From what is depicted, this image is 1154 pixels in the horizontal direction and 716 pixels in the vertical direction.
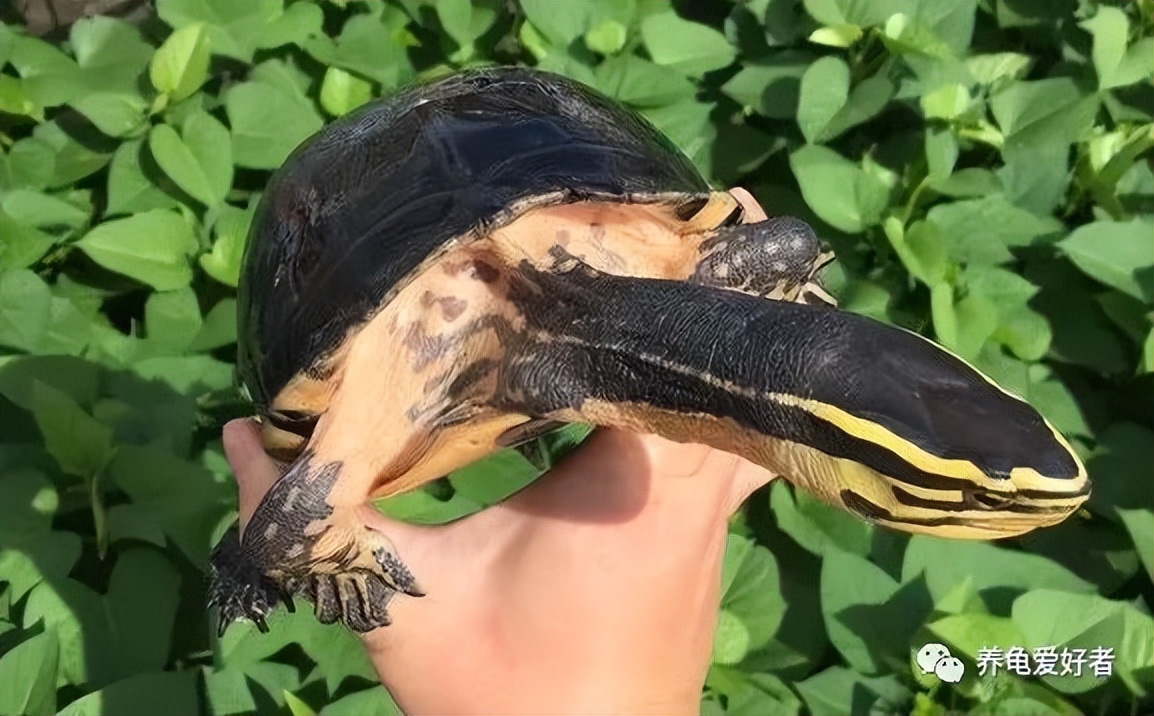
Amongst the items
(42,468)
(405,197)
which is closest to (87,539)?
(42,468)

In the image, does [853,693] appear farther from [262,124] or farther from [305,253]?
[262,124]

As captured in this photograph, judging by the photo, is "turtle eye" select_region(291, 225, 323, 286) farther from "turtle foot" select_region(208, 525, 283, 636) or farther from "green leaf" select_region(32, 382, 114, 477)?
"green leaf" select_region(32, 382, 114, 477)

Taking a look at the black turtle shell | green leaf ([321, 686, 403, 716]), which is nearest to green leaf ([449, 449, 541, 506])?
green leaf ([321, 686, 403, 716])

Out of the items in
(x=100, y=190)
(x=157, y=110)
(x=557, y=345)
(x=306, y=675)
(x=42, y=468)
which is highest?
(x=557, y=345)

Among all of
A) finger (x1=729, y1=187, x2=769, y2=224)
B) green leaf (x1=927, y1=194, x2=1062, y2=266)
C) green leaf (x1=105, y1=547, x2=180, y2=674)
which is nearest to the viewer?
finger (x1=729, y1=187, x2=769, y2=224)

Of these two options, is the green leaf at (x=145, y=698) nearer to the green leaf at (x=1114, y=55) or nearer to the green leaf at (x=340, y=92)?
the green leaf at (x=340, y=92)

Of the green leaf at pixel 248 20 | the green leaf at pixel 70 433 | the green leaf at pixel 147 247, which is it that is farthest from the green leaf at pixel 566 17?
the green leaf at pixel 70 433

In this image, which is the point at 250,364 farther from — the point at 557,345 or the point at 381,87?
the point at 381,87
